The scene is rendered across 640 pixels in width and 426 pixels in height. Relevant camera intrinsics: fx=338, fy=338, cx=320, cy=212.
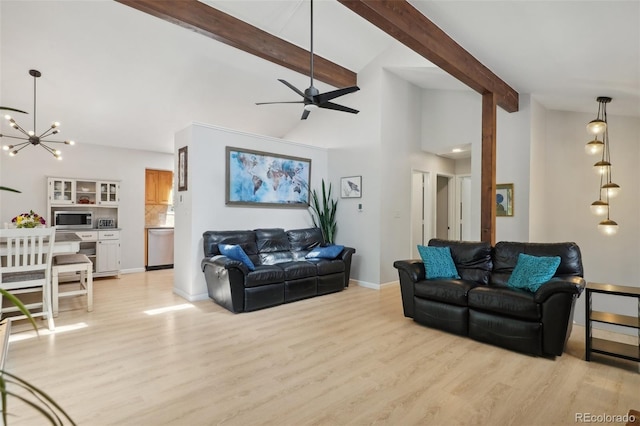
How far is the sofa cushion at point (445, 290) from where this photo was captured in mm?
3430

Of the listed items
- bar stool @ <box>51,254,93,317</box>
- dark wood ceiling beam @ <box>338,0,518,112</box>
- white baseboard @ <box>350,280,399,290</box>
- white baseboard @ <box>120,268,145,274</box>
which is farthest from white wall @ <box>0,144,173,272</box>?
dark wood ceiling beam @ <box>338,0,518,112</box>

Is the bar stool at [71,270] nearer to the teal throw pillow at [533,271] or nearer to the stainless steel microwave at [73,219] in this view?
the stainless steel microwave at [73,219]

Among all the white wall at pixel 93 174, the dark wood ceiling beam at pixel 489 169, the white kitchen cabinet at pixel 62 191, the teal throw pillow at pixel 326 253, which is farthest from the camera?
the white kitchen cabinet at pixel 62 191

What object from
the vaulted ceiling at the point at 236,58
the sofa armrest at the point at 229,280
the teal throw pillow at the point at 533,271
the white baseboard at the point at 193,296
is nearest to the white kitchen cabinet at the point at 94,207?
the vaulted ceiling at the point at 236,58

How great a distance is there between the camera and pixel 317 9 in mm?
4586

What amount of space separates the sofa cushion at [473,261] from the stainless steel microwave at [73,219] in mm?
6371

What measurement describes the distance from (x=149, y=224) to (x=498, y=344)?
22.8 ft

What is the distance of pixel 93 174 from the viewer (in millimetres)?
6430

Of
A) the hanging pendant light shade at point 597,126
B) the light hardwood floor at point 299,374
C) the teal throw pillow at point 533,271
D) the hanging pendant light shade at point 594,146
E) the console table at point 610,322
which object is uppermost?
the hanging pendant light shade at point 597,126

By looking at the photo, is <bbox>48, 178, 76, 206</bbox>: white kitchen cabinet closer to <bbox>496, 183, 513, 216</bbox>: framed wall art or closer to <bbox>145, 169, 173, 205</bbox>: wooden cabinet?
<bbox>145, 169, 173, 205</bbox>: wooden cabinet

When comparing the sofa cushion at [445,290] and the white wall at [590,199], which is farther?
the white wall at [590,199]

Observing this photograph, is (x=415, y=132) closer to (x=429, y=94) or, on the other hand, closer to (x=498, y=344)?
(x=429, y=94)

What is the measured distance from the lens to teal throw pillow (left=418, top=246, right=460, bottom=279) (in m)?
3.86

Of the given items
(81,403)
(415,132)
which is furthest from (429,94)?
(81,403)
